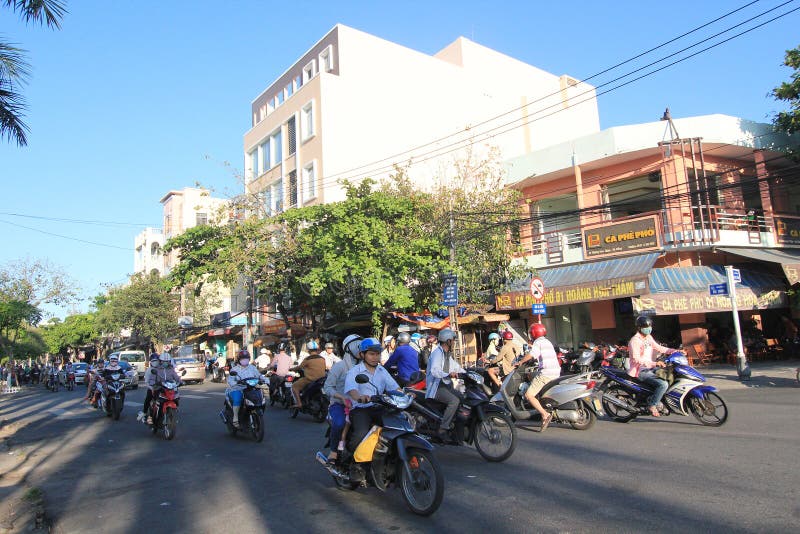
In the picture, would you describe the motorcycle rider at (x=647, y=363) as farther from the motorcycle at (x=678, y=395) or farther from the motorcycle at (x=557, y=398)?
the motorcycle at (x=557, y=398)

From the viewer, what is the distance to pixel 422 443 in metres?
5.18

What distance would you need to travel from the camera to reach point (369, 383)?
19.1 ft

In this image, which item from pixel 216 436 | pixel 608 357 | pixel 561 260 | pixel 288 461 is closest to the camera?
pixel 288 461

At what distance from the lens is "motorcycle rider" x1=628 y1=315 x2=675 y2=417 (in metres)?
8.91

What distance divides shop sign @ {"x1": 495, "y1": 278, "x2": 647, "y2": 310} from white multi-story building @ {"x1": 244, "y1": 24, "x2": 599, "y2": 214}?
9328 mm

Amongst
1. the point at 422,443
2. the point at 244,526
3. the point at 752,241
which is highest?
the point at 752,241

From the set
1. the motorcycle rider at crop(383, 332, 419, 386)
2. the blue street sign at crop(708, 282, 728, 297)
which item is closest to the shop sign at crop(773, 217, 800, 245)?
the blue street sign at crop(708, 282, 728, 297)

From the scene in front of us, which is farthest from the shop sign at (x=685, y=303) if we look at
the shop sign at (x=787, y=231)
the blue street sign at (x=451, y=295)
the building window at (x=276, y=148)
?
the building window at (x=276, y=148)

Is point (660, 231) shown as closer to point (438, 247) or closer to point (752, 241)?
point (752, 241)

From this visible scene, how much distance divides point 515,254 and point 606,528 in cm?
2022

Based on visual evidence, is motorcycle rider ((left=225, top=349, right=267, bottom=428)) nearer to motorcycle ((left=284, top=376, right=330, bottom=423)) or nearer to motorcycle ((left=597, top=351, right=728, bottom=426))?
motorcycle ((left=284, top=376, right=330, bottom=423))

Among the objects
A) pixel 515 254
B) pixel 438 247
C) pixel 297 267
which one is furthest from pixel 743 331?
pixel 297 267

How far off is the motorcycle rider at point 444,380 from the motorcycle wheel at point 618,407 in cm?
343

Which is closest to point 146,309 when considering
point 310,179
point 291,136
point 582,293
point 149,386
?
point 291,136
